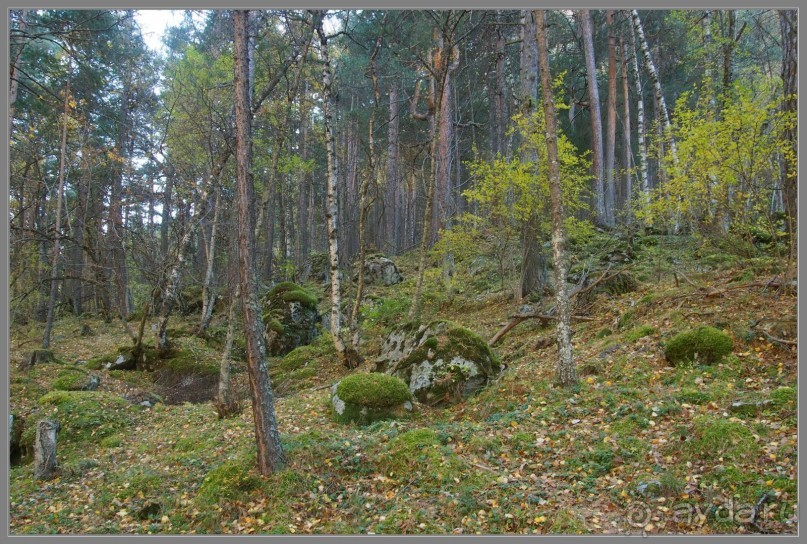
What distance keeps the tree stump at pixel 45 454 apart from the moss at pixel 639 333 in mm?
8591

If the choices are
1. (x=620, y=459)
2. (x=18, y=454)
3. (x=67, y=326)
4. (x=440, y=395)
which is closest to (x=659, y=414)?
(x=620, y=459)

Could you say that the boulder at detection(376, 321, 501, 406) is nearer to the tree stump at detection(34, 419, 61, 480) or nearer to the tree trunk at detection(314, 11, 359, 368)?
the tree trunk at detection(314, 11, 359, 368)

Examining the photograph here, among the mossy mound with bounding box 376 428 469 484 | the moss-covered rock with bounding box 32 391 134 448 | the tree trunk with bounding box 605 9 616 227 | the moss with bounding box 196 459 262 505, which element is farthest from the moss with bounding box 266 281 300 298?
the tree trunk with bounding box 605 9 616 227

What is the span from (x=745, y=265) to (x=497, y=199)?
16.7ft

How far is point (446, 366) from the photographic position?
25.4 ft

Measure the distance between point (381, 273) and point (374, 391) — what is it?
1235 centimetres

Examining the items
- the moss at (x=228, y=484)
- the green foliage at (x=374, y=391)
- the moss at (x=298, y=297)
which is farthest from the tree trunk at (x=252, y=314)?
the moss at (x=298, y=297)

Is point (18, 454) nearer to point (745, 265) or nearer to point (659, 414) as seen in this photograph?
point (659, 414)

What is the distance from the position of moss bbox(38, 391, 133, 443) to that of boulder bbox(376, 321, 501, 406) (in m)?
4.92

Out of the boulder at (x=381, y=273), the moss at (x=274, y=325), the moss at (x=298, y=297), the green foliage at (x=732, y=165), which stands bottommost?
the moss at (x=274, y=325)

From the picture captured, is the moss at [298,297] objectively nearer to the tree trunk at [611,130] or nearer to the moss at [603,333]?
the moss at [603,333]

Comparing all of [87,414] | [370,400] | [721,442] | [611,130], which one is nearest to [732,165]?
[721,442]

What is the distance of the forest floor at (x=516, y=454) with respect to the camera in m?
4.18

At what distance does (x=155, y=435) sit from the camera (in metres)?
7.57
